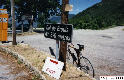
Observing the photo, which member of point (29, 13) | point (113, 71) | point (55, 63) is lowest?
point (113, 71)

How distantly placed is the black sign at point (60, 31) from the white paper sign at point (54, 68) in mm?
898

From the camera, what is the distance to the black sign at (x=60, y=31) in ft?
22.2

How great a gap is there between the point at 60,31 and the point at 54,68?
1412mm

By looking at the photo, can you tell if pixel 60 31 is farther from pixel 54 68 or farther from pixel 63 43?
pixel 54 68

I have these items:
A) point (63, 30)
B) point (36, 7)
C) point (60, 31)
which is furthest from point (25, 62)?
point (36, 7)

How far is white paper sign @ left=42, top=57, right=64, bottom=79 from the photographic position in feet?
22.6

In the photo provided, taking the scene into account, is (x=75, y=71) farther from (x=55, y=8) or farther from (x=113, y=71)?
(x=55, y=8)

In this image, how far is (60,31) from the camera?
7195mm

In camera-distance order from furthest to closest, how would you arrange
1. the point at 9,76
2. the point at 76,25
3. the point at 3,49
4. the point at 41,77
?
the point at 76,25 < the point at 3,49 < the point at 9,76 < the point at 41,77

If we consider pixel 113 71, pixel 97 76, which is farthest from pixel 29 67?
pixel 113 71

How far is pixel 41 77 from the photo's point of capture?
6938 millimetres

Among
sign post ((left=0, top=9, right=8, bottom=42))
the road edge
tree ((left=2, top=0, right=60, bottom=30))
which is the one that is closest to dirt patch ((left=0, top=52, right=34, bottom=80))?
the road edge

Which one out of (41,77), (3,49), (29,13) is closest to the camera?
(41,77)

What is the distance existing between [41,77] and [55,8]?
916 inches
